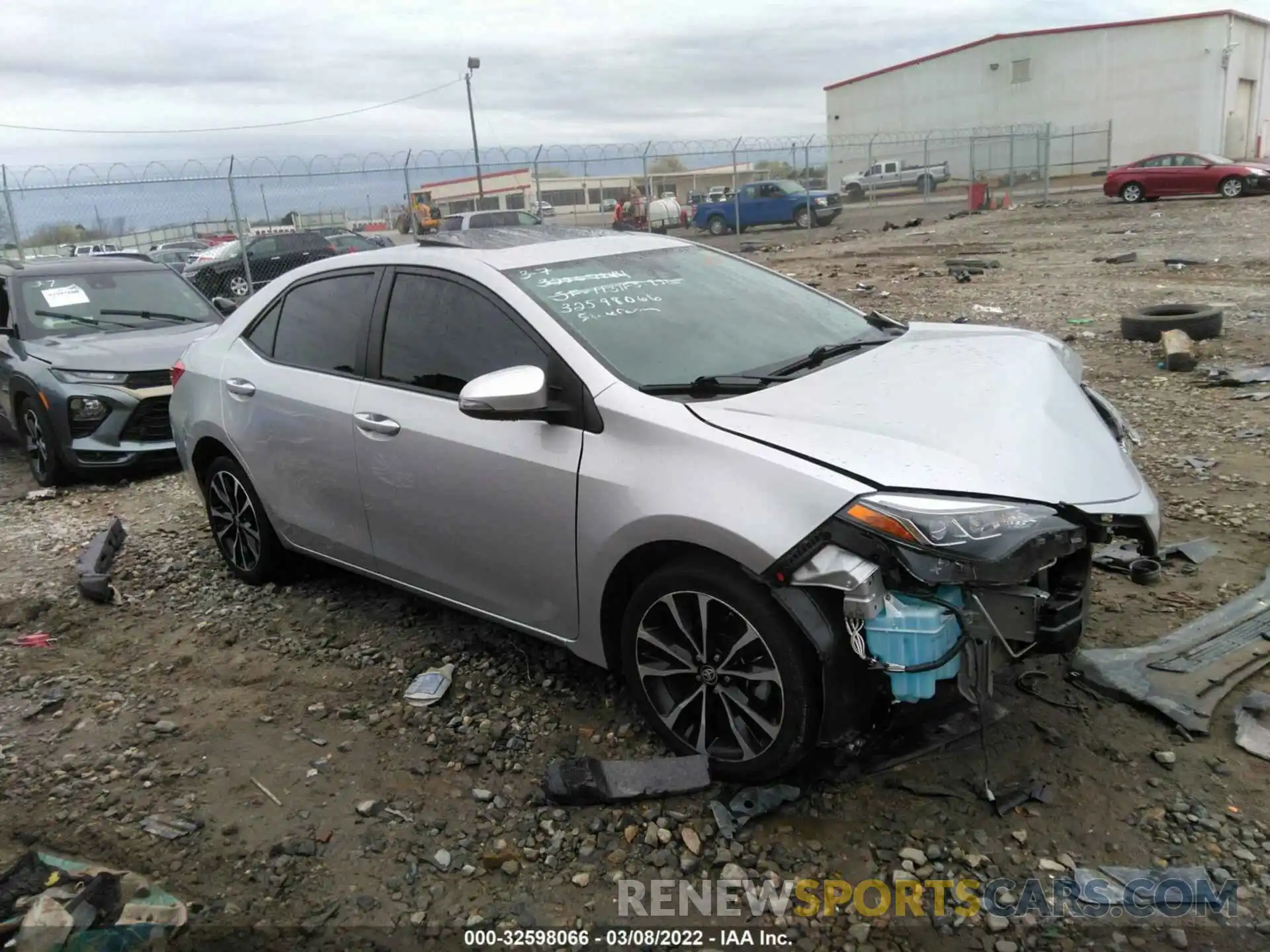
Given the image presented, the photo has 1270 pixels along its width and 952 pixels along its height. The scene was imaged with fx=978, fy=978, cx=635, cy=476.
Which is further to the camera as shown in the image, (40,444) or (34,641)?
(40,444)

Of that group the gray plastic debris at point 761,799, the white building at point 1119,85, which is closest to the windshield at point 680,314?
the gray plastic debris at point 761,799

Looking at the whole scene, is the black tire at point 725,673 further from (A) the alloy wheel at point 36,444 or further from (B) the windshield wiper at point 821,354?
(A) the alloy wheel at point 36,444

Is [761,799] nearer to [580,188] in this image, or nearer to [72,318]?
[72,318]

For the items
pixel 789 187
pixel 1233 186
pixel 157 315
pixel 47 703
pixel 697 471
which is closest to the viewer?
pixel 697 471

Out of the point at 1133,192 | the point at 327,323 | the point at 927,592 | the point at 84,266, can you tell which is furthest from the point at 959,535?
the point at 1133,192

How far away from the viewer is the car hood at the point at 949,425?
8.91 feet

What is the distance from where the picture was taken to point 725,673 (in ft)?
9.81

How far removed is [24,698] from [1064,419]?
4195 millimetres

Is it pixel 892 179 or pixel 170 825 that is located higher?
pixel 892 179

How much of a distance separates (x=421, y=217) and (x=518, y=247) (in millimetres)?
20604

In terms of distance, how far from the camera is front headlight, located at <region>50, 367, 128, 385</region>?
7.25 metres

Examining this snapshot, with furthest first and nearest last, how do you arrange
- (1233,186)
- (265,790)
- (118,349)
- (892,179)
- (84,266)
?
(892,179) → (1233,186) → (84,266) → (118,349) → (265,790)

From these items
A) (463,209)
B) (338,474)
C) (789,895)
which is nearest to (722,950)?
(789,895)

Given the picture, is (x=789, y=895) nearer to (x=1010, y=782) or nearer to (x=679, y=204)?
(x=1010, y=782)
